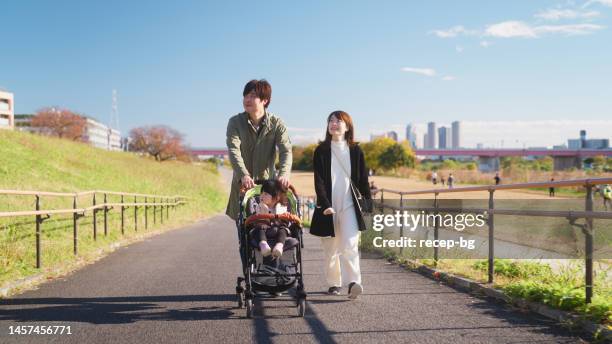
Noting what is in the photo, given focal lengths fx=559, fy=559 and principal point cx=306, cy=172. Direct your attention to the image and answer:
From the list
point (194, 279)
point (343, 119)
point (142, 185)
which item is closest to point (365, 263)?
point (194, 279)

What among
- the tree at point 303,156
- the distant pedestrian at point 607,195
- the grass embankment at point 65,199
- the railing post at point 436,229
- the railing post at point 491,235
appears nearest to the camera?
the distant pedestrian at point 607,195

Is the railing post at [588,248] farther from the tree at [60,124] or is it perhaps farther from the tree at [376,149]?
the tree at [376,149]

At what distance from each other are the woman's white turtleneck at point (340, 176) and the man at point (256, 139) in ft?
1.64

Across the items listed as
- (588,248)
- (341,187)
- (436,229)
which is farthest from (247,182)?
(436,229)

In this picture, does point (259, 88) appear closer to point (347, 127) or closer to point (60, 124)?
point (347, 127)

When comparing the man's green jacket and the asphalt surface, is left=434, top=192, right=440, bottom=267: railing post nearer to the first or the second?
the asphalt surface

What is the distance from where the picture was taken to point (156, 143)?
74.6 metres

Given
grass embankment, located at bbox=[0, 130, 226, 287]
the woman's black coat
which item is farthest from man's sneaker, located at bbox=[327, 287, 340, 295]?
grass embankment, located at bbox=[0, 130, 226, 287]

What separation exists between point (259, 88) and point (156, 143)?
2830 inches

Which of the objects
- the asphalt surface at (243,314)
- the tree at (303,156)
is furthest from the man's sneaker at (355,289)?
the tree at (303,156)

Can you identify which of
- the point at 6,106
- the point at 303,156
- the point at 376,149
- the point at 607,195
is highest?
the point at 6,106

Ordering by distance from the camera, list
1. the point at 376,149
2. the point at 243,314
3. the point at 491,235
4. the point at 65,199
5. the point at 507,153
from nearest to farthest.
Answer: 1. the point at 243,314
2. the point at 491,235
3. the point at 65,199
4. the point at 376,149
5. the point at 507,153

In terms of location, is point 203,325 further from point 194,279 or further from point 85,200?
point 85,200

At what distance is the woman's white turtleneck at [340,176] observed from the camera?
5.76 m
